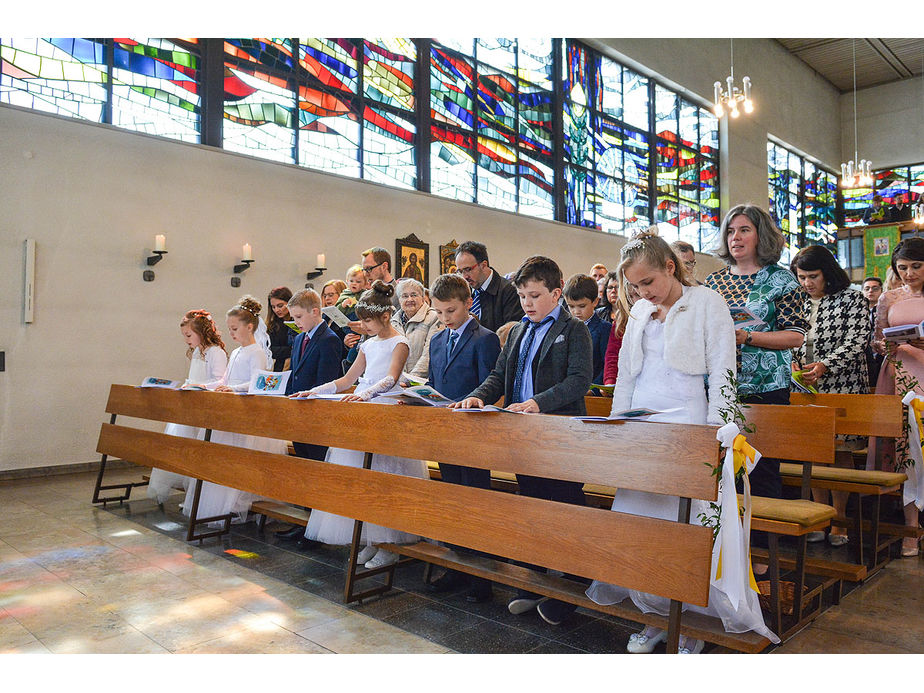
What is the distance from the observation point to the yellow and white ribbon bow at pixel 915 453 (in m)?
3.25

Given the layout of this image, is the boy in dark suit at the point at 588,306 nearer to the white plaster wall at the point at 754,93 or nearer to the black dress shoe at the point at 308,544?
the black dress shoe at the point at 308,544

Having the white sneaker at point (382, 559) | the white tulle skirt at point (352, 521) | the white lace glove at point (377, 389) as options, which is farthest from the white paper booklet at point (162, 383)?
the white sneaker at point (382, 559)

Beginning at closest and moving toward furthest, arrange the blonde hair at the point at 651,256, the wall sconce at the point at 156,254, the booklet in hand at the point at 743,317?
the blonde hair at the point at 651,256, the booklet in hand at the point at 743,317, the wall sconce at the point at 156,254

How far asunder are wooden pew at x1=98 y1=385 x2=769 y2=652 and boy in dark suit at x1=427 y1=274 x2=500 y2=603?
30 cm

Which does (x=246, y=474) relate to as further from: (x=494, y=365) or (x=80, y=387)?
(x=80, y=387)

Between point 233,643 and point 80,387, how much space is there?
4.23 meters

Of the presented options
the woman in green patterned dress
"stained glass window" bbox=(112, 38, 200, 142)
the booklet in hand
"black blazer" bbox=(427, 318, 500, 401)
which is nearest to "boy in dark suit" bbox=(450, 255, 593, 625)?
"black blazer" bbox=(427, 318, 500, 401)

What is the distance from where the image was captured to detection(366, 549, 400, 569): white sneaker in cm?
293

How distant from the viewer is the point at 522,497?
6.99 feet

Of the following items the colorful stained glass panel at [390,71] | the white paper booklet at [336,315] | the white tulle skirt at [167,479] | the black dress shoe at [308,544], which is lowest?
the black dress shoe at [308,544]

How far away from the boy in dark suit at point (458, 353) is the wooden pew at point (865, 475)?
1535 mm

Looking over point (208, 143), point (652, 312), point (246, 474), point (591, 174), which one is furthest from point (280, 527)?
point (591, 174)

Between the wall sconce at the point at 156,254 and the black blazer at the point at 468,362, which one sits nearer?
the black blazer at the point at 468,362

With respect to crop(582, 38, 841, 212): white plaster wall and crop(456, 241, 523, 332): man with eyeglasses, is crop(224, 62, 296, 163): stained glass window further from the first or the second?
crop(582, 38, 841, 212): white plaster wall
